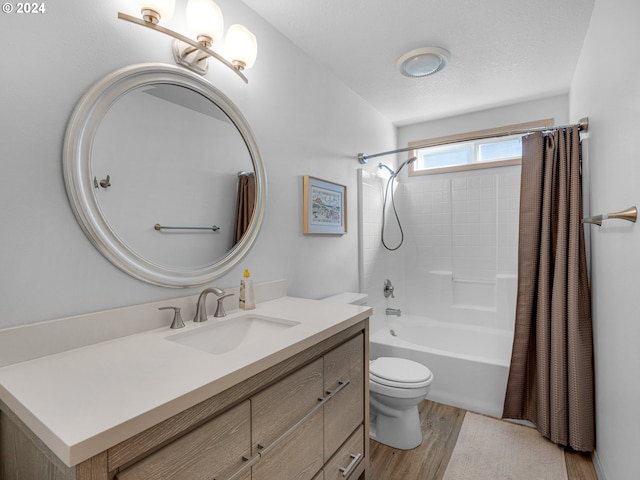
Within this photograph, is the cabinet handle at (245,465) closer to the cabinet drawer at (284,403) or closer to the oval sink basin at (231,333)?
the cabinet drawer at (284,403)

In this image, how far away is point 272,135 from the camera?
5.87ft

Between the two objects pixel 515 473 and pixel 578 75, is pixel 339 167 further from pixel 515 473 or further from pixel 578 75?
pixel 515 473

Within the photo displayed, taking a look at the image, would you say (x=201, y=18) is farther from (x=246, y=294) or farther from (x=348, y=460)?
(x=348, y=460)

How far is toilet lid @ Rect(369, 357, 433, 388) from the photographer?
187 cm

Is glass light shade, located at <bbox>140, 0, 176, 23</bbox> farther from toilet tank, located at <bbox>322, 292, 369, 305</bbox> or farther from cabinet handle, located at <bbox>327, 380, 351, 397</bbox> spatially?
toilet tank, located at <bbox>322, 292, 369, 305</bbox>

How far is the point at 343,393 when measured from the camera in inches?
52.2

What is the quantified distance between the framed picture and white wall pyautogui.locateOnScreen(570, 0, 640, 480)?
1480 mm

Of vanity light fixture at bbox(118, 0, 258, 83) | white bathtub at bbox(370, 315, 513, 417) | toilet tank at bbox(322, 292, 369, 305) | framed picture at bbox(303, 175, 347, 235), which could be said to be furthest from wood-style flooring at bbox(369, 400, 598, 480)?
vanity light fixture at bbox(118, 0, 258, 83)

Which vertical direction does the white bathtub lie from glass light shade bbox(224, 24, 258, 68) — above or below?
below

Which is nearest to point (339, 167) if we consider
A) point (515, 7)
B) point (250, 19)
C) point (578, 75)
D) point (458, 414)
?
point (250, 19)

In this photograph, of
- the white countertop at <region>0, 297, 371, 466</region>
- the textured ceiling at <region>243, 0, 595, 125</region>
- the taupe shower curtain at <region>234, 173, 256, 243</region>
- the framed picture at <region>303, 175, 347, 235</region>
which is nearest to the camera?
the white countertop at <region>0, 297, 371, 466</region>

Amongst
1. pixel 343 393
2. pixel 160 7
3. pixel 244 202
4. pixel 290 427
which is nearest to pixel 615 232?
pixel 343 393

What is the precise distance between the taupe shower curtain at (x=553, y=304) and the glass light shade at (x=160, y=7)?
7.28 ft

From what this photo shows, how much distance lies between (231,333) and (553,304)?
1946 millimetres
